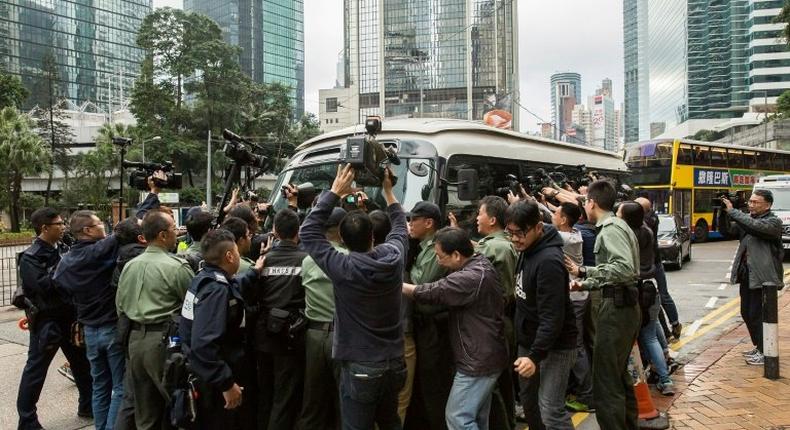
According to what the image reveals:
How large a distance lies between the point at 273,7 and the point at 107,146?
9718 cm

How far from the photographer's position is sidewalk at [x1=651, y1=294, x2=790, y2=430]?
4.89m

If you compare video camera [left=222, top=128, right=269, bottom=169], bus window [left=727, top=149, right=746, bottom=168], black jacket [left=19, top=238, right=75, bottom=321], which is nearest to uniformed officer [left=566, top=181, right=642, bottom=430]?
video camera [left=222, top=128, right=269, bottom=169]

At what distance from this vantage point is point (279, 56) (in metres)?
123

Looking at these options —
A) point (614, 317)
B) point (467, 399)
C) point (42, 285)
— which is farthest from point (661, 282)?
point (42, 285)

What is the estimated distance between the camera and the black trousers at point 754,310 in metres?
6.43

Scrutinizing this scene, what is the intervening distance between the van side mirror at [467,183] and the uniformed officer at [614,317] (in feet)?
7.81

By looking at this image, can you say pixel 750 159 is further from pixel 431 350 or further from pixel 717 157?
pixel 431 350

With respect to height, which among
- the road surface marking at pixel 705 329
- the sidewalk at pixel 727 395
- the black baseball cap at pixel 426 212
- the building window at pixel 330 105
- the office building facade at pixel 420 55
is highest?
the office building facade at pixel 420 55

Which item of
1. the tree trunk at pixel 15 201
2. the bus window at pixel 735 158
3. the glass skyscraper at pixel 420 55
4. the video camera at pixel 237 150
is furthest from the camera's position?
the glass skyscraper at pixel 420 55

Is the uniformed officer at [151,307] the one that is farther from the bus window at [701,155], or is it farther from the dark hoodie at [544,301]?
the bus window at [701,155]

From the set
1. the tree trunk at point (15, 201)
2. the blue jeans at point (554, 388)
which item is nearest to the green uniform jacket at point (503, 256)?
the blue jeans at point (554, 388)

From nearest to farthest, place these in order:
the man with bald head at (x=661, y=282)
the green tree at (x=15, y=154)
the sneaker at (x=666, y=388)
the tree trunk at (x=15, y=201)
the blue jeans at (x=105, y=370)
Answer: the blue jeans at (x=105, y=370)
the sneaker at (x=666, y=388)
the man with bald head at (x=661, y=282)
the green tree at (x=15, y=154)
the tree trunk at (x=15, y=201)

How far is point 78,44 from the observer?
341 ft

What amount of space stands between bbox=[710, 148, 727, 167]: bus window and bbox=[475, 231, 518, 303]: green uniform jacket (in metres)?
23.5
